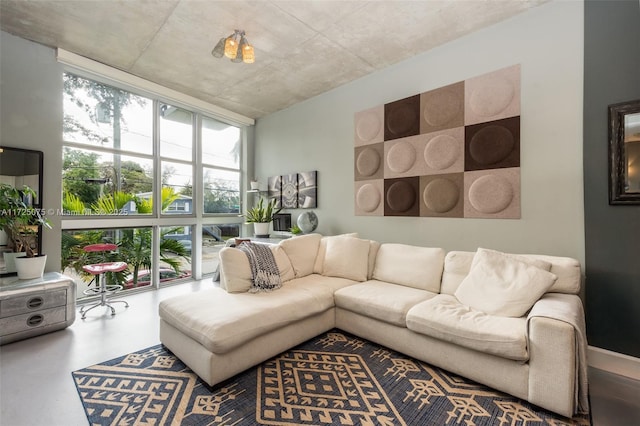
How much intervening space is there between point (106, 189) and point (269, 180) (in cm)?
236

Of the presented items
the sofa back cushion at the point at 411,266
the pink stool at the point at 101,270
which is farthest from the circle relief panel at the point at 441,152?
the pink stool at the point at 101,270

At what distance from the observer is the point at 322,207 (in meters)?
4.23

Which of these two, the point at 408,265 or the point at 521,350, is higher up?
the point at 408,265

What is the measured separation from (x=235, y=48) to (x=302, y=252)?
2.16 meters

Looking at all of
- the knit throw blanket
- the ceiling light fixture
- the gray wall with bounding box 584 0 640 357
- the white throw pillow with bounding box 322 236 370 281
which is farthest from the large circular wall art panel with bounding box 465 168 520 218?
the ceiling light fixture

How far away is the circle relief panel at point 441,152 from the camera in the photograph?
294 cm

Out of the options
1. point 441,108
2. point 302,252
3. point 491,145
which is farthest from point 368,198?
point 491,145

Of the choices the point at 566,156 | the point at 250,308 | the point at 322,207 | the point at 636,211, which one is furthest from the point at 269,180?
the point at 636,211

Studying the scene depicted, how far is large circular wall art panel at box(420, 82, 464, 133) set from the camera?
2.91m

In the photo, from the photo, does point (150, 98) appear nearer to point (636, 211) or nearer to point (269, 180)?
point (269, 180)

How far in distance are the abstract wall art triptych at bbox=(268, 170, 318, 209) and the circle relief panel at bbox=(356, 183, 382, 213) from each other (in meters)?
0.81

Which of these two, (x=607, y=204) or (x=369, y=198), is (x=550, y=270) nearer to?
(x=607, y=204)

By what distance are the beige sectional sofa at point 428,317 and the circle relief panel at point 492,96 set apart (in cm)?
142

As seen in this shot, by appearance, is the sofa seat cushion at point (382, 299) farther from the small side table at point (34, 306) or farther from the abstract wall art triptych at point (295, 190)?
the small side table at point (34, 306)
